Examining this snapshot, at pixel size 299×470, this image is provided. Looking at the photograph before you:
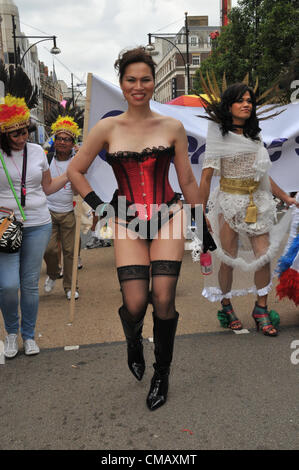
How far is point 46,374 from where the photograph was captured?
3.46 meters

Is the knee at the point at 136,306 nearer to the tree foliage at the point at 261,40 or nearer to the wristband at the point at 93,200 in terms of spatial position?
the wristband at the point at 93,200

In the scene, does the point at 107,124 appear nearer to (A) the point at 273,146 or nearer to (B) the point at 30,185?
(B) the point at 30,185

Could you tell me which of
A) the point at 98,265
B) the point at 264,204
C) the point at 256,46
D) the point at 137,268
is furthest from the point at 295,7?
the point at 137,268

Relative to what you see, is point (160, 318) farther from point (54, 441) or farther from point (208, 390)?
point (54, 441)

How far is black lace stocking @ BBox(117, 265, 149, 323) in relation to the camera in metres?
2.80

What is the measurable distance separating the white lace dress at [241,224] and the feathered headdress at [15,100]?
1.50 m

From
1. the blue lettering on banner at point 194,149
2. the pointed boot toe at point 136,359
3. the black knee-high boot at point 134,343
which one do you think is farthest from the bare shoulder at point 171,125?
the blue lettering on banner at point 194,149

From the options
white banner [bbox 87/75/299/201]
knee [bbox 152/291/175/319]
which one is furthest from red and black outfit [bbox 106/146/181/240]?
white banner [bbox 87/75/299/201]

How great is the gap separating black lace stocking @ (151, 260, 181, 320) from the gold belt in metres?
1.34

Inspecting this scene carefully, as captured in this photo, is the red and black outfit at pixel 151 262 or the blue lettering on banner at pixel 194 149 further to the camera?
the blue lettering on banner at pixel 194 149

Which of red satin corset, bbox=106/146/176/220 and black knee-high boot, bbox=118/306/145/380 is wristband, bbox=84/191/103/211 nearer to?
red satin corset, bbox=106/146/176/220

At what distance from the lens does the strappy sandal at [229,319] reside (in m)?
4.18

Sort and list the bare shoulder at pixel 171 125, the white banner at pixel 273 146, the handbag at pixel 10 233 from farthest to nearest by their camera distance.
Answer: the white banner at pixel 273 146 < the handbag at pixel 10 233 < the bare shoulder at pixel 171 125

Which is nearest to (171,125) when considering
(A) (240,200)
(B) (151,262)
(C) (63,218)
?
(B) (151,262)
